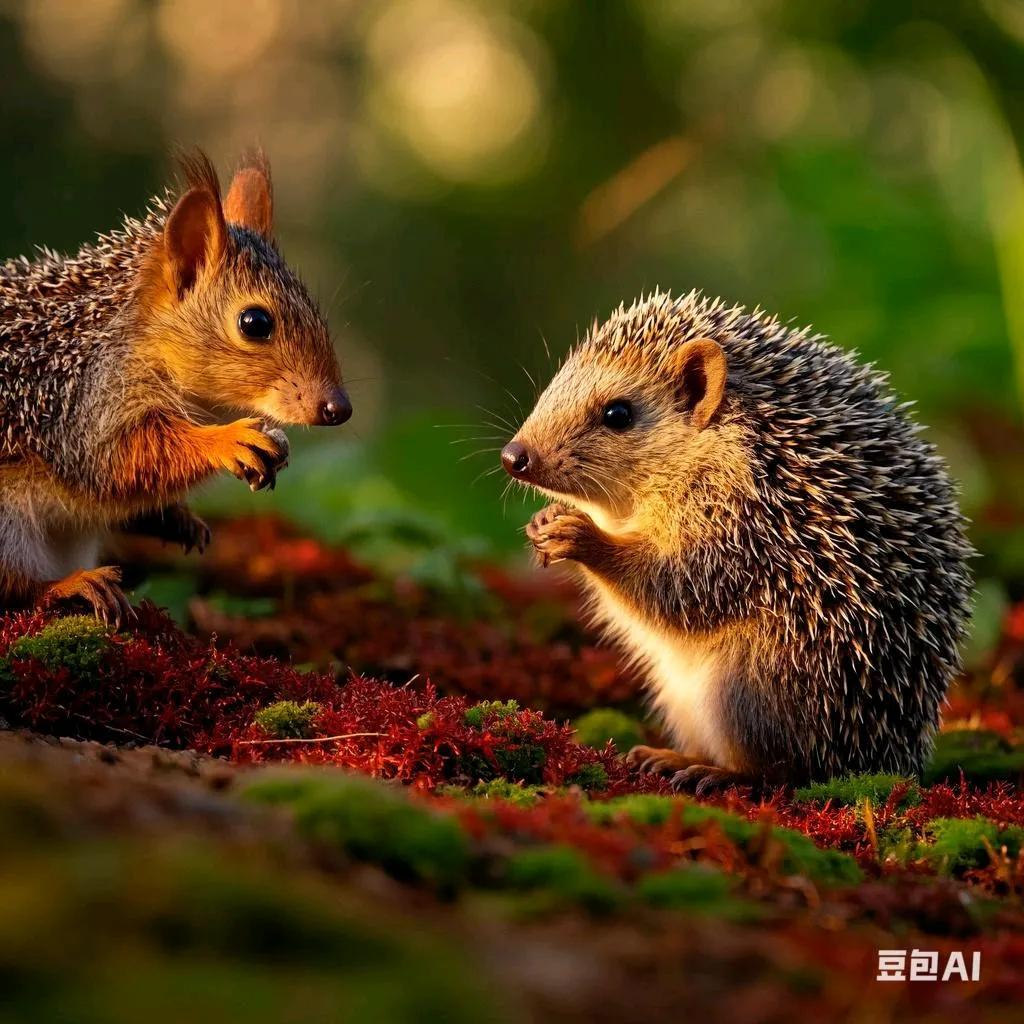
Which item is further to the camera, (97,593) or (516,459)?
(516,459)

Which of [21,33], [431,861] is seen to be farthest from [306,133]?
[431,861]

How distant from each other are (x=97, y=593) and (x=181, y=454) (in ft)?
2.44

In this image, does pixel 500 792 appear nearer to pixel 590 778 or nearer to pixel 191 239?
pixel 590 778

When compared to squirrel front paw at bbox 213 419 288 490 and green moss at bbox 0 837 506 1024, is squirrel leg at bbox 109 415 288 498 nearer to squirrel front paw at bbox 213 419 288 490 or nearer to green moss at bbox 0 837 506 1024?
squirrel front paw at bbox 213 419 288 490

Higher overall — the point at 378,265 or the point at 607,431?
the point at 378,265

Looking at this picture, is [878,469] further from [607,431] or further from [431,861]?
[431,861]

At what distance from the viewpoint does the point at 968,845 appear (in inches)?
173

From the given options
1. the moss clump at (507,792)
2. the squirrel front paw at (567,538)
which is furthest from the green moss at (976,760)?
the moss clump at (507,792)

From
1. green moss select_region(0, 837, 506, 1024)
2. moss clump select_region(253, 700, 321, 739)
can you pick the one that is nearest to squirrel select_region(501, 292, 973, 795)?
moss clump select_region(253, 700, 321, 739)

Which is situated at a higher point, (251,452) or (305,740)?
(251,452)

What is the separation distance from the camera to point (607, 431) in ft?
21.3

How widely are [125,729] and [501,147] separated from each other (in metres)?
14.4

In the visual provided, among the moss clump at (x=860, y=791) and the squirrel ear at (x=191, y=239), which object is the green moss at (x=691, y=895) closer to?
the moss clump at (x=860, y=791)

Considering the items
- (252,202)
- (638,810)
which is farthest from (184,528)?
(638,810)
